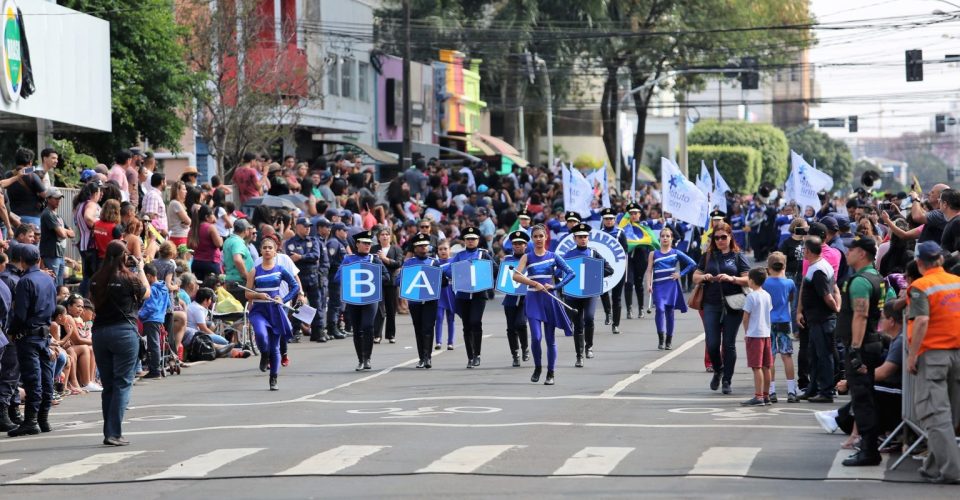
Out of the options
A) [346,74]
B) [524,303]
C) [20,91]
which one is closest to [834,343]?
[524,303]

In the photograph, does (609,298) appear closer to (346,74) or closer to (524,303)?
(524,303)

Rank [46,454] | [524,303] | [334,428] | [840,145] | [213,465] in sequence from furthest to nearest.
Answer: [840,145], [524,303], [334,428], [46,454], [213,465]

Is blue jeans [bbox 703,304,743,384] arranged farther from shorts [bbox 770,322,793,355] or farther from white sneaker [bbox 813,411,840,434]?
white sneaker [bbox 813,411,840,434]

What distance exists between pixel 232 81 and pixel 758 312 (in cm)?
2497

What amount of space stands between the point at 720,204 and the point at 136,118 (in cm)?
1320

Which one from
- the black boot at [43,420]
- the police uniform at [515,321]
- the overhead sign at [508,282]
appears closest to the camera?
the black boot at [43,420]

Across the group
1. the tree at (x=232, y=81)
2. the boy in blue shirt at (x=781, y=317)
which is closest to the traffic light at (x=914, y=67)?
the tree at (x=232, y=81)

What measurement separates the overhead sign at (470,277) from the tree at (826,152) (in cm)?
12194

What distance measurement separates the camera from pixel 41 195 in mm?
21984

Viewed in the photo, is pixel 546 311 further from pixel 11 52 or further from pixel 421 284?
pixel 11 52

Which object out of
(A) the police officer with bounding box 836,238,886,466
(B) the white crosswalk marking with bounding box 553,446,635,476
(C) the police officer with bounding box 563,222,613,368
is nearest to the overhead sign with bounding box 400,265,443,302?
(C) the police officer with bounding box 563,222,613,368

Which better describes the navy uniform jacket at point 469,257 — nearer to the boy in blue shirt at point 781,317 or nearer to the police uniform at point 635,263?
the boy in blue shirt at point 781,317

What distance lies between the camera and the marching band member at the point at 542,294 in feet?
65.3

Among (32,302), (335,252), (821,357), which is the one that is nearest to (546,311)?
(821,357)
